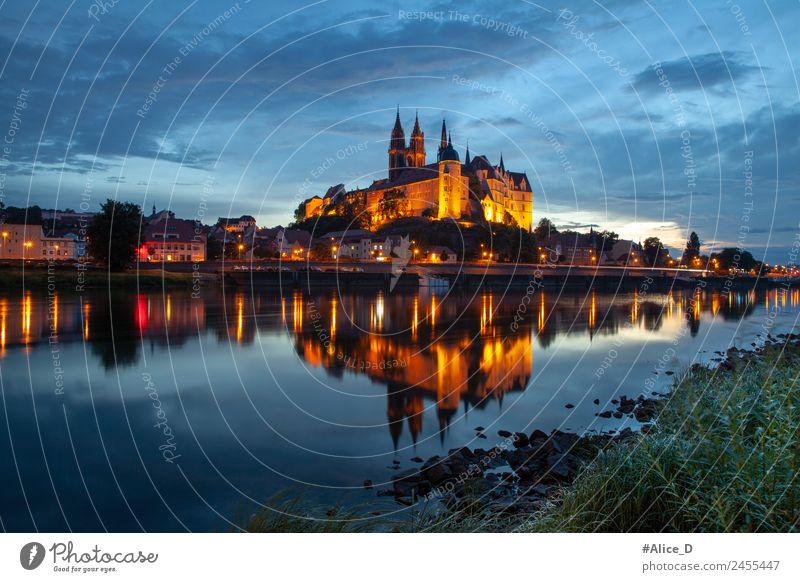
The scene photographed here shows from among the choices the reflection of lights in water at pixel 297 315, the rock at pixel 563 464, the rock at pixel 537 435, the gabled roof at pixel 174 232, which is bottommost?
the reflection of lights in water at pixel 297 315

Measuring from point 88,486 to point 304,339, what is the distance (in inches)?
703

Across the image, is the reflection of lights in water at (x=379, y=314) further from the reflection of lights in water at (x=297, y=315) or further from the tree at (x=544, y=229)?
the tree at (x=544, y=229)

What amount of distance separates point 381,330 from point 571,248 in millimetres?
98594

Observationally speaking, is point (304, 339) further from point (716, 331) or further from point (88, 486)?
point (716, 331)

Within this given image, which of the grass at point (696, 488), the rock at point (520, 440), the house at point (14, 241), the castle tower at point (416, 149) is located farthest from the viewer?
the castle tower at point (416, 149)

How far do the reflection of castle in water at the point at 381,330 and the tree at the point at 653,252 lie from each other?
7838 cm

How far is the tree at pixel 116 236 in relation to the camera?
177 ft

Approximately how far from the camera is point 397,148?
441 ft

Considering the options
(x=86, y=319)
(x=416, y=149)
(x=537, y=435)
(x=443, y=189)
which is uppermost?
(x=416, y=149)

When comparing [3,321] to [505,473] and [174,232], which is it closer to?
[505,473]

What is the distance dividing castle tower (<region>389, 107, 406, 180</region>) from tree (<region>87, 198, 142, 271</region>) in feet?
266

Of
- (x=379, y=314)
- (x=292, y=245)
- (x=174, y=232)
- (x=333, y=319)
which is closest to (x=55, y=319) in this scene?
(x=333, y=319)

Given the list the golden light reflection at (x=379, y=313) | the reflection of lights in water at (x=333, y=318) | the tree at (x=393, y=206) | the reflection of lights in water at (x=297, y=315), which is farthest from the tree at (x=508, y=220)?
the reflection of lights in water at (x=297, y=315)

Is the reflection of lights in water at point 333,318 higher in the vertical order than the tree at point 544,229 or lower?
lower
